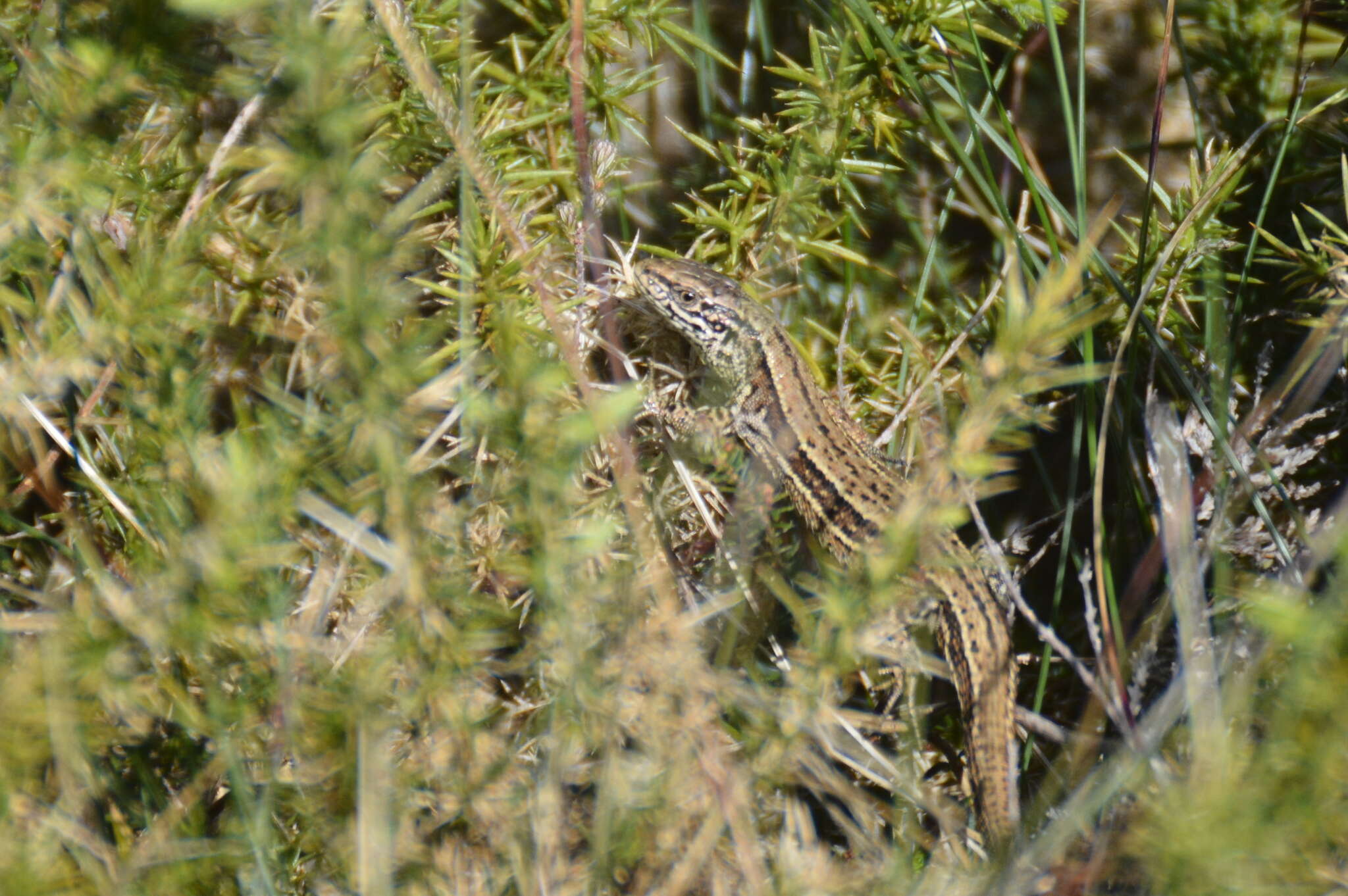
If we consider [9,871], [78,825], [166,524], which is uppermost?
[166,524]

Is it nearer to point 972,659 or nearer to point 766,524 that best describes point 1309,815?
point 972,659

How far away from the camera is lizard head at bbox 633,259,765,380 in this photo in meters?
2.40

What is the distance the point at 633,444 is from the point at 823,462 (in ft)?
1.70

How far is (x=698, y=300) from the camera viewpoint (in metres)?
2.45

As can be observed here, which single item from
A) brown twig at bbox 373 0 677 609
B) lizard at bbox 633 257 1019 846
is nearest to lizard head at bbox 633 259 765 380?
lizard at bbox 633 257 1019 846

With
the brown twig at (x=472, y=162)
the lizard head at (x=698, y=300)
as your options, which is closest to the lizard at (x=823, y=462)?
the lizard head at (x=698, y=300)

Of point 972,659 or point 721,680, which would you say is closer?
point 721,680

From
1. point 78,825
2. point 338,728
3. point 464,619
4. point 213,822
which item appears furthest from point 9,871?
point 213,822

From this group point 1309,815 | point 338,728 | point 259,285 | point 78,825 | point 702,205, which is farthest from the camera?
point 702,205

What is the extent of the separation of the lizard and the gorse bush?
79mm

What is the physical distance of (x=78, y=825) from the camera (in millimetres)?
1536

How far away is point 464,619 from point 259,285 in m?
1.12

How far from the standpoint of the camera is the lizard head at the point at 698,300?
240cm

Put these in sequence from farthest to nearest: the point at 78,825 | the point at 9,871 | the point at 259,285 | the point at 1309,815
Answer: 1. the point at 259,285
2. the point at 78,825
3. the point at 9,871
4. the point at 1309,815
